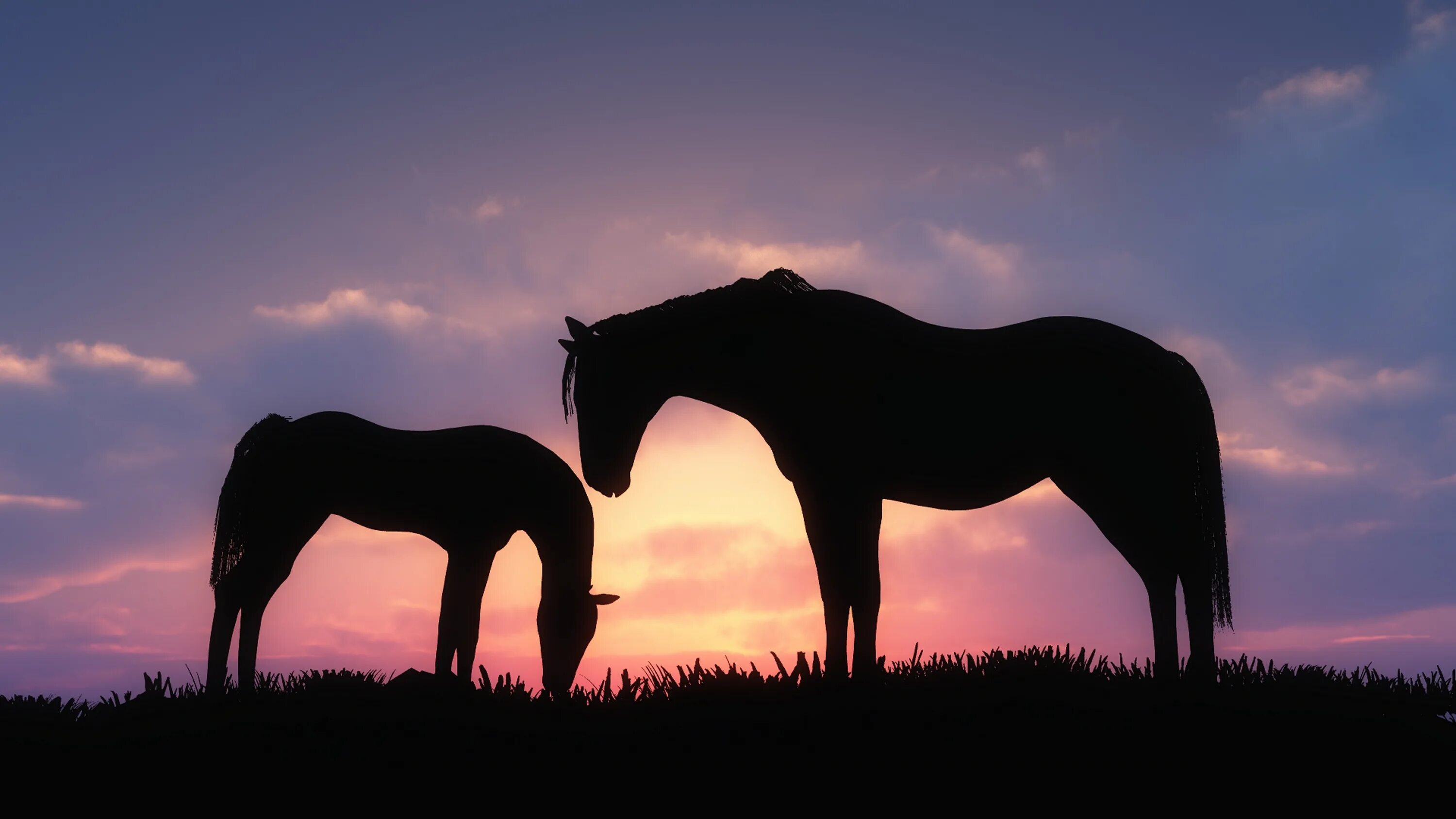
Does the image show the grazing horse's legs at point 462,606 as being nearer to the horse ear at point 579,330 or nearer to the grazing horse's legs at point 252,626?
the grazing horse's legs at point 252,626

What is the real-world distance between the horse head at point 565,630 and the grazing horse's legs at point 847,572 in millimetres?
3817

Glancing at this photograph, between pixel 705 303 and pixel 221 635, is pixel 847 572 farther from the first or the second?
pixel 221 635

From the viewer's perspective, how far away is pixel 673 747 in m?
5.39

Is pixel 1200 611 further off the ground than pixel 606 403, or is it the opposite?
pixel 606 403

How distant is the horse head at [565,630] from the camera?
31.3ft

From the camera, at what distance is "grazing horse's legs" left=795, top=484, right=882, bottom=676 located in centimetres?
635

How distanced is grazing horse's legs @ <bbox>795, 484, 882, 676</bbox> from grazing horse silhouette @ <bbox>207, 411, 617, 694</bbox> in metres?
3.89

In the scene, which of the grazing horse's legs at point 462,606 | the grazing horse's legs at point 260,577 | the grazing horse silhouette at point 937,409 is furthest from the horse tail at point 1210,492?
the grazing horse's legs at point 260,577

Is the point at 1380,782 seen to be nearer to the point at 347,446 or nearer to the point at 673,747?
the point at 673,747

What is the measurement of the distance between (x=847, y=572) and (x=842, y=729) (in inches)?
46.8

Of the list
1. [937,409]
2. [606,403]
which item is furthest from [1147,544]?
[606,403]

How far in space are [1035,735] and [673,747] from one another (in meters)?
1.85

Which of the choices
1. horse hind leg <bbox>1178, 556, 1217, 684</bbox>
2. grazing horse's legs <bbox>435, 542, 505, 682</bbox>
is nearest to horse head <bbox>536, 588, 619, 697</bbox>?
grazing horse's legs <bbox>435, 542, 505, 682</bbox>

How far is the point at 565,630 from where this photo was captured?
9625 mm
